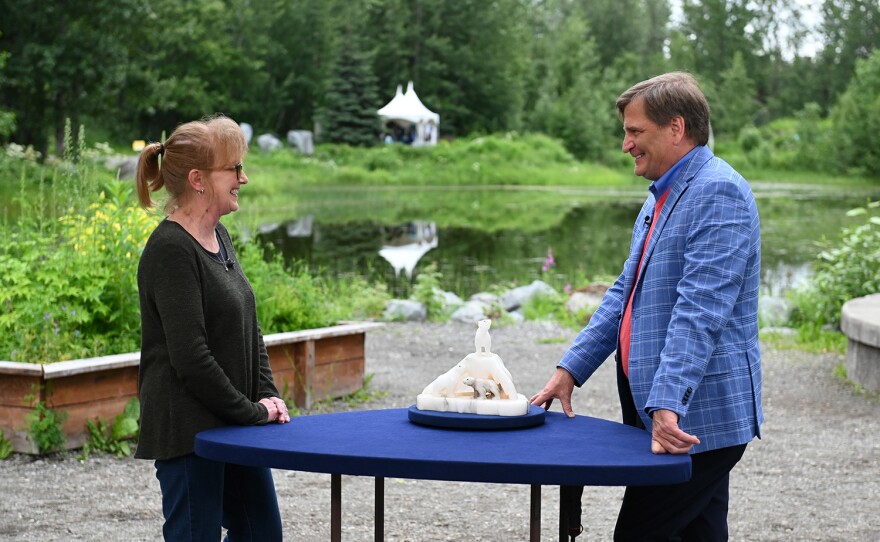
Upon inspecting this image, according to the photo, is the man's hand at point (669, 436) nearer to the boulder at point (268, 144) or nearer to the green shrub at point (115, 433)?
the green shrub at point (115, 433)

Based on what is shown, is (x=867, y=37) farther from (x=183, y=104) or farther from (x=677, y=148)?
(x=677, y=148)

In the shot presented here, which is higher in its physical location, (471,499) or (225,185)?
(225,185)

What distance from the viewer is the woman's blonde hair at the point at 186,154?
9.88ft

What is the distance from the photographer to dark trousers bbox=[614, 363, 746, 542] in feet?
9.80

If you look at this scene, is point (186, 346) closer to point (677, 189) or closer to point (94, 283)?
point (677, 189)

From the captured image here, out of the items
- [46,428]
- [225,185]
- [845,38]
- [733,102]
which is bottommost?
[46,428]

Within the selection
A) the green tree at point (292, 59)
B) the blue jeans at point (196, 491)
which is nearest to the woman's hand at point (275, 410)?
the blue jeans at point (196, 491)

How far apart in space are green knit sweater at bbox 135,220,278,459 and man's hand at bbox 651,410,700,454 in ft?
3.39

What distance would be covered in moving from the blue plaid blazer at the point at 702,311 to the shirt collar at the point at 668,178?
1 cm

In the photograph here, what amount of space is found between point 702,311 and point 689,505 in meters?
0.53

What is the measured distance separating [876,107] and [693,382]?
2059 inches

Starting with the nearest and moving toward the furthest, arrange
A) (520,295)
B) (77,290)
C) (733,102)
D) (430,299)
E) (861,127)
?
(77,290) < (430,299) < (520,295) < (861,127) < (733,102)

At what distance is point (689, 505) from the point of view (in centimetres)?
299

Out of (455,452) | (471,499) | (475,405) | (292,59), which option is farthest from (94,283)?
(292,59)
